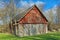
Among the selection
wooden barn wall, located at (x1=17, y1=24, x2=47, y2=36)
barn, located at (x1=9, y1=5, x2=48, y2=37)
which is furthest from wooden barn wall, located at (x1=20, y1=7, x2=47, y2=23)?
wooden barn wall, located at (x1=17, y1=24, x2=47, y2=36)

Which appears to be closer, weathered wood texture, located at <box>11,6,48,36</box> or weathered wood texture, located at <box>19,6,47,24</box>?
weathered wood texture, located at <box>11,6,48,36</box>

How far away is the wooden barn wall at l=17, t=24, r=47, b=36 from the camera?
38000 millimetres

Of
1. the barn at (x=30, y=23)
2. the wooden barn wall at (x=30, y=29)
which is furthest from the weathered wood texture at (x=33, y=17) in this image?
the wooden barn wall at (x=30, y=29)

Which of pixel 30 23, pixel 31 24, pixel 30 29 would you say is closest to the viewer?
pixel 30 23

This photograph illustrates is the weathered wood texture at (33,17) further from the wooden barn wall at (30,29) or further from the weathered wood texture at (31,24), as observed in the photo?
the wooden barn wall at (30,29)

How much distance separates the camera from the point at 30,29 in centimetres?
3897

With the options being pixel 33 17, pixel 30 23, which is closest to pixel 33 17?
pixel 33 17

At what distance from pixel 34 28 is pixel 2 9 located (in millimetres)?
15321

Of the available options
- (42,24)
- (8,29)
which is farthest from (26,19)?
(8,29)

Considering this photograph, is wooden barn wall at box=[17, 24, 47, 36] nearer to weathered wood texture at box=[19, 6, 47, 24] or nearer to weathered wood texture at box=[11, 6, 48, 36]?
weathered wood texture at box=[11, 6, 48, 36]

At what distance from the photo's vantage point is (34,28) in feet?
127

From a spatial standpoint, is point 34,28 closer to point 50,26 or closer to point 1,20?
point 50,26

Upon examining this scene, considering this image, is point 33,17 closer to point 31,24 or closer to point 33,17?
point 33,17

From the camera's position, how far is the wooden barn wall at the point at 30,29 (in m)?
38.0
